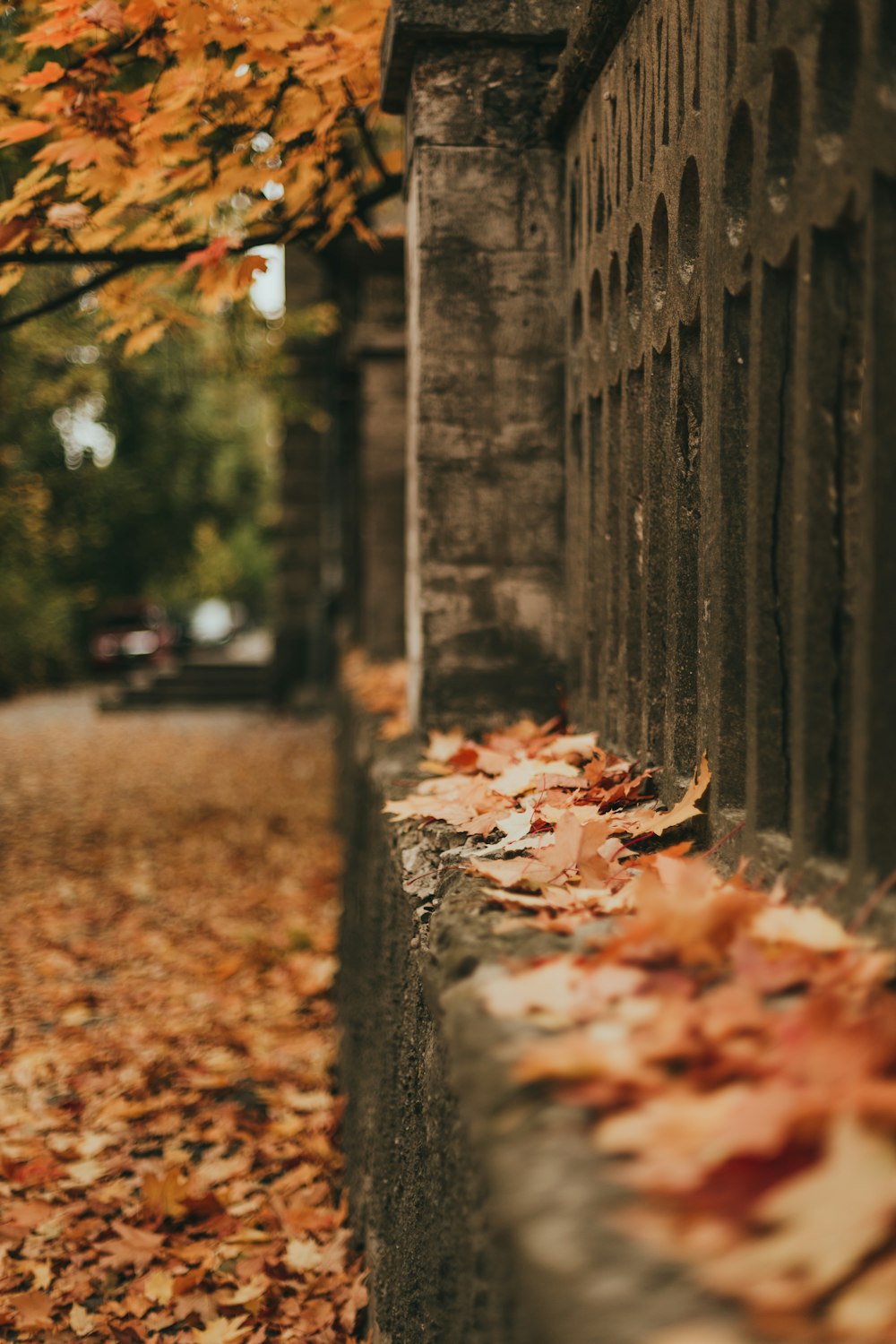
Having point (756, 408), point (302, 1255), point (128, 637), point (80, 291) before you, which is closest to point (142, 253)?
point (80, 291)

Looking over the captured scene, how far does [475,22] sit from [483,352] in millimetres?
990

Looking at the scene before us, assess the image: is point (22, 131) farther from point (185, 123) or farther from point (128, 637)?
point (128, 637)

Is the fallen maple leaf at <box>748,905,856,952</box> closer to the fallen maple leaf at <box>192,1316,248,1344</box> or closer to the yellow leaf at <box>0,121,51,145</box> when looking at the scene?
the fallen maple leaf at <box>192,1316,248,1344</box>

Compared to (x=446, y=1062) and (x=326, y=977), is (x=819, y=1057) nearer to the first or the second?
(x=446, y=1062)

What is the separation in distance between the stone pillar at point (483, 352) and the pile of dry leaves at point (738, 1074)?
2131 millimetres

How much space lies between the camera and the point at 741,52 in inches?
79.7

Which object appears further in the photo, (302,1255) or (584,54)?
(302,1255)

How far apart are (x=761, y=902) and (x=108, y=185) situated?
363 centimetres

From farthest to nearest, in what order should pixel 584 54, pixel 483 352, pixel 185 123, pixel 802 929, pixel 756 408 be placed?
pixel 185 123
pixel 483 352
pixel 584 54
pixel 756 408
pixel 802 929

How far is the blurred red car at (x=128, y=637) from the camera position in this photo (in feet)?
75.2

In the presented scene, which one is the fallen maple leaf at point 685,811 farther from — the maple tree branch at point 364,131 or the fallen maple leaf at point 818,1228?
the maple tree branch at point 364,131

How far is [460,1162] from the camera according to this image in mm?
1714

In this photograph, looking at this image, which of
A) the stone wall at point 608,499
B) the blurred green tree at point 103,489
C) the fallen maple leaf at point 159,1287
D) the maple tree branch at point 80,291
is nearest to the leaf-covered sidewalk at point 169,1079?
the fallen maple leaf at point 159,1287

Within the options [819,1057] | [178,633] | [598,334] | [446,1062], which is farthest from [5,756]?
[178,633]
